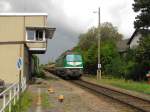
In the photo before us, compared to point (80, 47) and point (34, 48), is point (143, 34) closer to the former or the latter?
point (34, 48)

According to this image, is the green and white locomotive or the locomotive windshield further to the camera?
the locomotive windshield

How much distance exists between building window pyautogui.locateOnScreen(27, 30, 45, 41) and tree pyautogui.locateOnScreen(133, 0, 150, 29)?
42.0 feet

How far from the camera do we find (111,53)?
69.5 meters

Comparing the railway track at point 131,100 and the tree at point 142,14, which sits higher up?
the tree at point 142,14

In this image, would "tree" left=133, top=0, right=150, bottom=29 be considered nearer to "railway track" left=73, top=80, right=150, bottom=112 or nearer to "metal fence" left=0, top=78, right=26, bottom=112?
"railway track" left=73, top=80, right=150, bottom=112

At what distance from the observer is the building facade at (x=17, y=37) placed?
→ 46.8m

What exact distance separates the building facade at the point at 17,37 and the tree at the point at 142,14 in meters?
11.2

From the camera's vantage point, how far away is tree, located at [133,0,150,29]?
59019 mm

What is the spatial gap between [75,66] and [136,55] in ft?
23.7

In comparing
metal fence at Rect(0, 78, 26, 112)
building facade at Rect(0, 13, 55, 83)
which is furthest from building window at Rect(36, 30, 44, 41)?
metal fence at Rect(0, 78, 26, 112)

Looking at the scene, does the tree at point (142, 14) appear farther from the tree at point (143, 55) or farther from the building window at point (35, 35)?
the building window at point (35, 35)

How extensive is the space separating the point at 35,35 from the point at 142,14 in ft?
47.6

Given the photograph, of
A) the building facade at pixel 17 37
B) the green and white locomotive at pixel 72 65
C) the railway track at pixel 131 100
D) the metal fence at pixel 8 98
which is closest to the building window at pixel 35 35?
the building facade at pixel 17 37

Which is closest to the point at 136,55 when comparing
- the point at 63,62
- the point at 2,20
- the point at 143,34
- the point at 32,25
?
the point at 143,34
